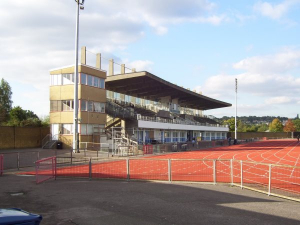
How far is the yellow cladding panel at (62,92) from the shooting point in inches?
1598

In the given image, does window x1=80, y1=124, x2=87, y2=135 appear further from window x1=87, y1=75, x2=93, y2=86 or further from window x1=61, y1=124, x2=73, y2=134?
window x1=87, y1=75, x2=93, y2=86

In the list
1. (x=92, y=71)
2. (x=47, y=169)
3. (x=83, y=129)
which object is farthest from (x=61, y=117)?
(x=47, y=169)

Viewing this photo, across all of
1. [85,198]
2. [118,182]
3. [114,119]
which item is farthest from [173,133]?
[85,198]

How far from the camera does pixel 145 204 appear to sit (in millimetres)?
10008

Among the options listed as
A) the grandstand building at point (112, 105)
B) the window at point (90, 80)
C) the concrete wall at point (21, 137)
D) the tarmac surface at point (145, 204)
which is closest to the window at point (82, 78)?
the grandstand building at point (112, 105)

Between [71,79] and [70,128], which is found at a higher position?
[71,79]

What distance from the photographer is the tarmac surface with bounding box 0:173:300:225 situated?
27.0ft

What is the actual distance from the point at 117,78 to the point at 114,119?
6619mm

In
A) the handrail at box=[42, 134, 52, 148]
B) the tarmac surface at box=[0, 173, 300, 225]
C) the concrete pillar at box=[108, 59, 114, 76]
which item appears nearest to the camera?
the tarmac surface at box=[0, 173, 300, 225]

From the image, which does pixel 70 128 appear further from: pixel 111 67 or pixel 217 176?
pixel 217 176

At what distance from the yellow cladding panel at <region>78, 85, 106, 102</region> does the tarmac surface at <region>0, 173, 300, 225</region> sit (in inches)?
1047

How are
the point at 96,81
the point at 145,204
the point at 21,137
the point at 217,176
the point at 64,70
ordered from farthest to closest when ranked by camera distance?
the point at 96,81, the point at 64,70, the point at 21,137, the point at 217,176, the point at 145,204

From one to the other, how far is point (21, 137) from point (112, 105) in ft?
46.1

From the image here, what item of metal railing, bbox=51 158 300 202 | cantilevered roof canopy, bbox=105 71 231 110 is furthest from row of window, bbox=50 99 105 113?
metal railing, bbox=51 158 300 202
